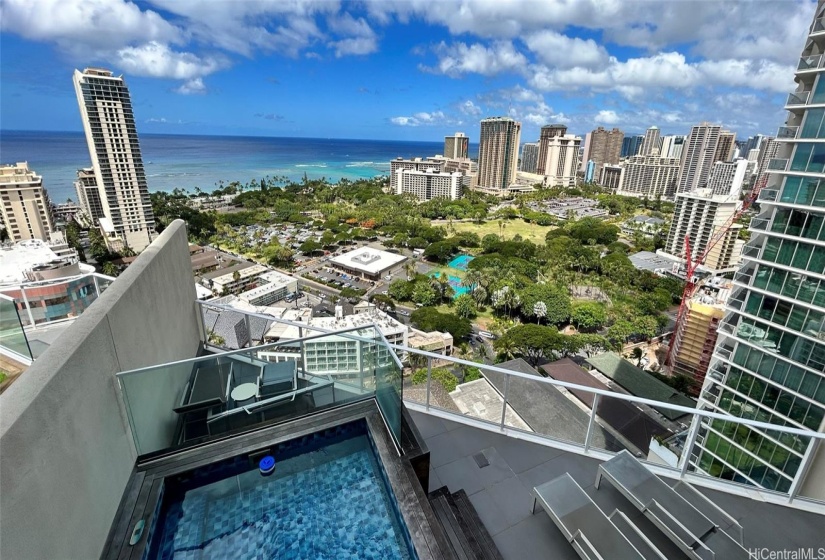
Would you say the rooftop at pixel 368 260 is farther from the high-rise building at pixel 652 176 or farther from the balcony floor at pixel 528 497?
the high-rise building at pixel 652 176

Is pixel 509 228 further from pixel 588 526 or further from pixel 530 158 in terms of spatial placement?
pixel 530 158

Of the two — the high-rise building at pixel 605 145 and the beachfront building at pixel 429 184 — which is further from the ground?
the high-rise building at pixel 605 145

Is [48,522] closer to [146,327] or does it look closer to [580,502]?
[146,327]

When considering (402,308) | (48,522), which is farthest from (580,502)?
(402,308)

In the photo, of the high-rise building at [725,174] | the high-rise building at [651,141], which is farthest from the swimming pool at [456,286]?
the high-rise building at [651,141]

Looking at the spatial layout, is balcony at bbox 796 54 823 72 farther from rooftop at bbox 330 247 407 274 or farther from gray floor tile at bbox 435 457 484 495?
rooftop at bbox 330 247 407 274

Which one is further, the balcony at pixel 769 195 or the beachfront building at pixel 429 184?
the beachfront building at pixel 429 184

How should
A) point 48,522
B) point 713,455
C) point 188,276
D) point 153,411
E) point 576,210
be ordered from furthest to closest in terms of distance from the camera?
point 576,210 < point 713,455 < point 188,276 < point 153,411 < point 48,522
